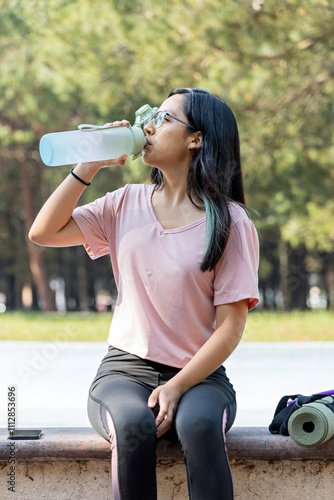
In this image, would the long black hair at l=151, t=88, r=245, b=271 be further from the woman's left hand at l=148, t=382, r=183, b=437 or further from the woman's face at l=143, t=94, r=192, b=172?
the woman's left hand at l=148, t=382, r=183, b=437

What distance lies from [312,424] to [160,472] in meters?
0.52

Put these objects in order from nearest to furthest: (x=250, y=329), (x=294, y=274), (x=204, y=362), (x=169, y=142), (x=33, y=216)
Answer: (x=204, y=362) < (x=169, y=142) < (x=250, y=329) < (x=33, y=216) < (x=294, y=274)

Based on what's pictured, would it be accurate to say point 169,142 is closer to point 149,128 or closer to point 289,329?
point 149,128

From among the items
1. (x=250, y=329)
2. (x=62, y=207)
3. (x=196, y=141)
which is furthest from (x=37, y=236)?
(x=250, y=329)

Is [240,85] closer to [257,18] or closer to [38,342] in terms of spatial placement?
[257,18]

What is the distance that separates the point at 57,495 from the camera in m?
2.31

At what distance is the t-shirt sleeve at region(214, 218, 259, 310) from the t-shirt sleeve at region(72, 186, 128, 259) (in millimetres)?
447

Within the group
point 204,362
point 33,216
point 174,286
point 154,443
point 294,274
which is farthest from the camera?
point 294,274

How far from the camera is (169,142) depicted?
2.42 metres

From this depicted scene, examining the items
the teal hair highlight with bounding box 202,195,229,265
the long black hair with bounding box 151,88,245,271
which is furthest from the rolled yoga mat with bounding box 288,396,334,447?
the long black hair with bounding box 151,88,245,271

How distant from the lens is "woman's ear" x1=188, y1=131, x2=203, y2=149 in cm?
245

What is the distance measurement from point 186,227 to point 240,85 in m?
8.24

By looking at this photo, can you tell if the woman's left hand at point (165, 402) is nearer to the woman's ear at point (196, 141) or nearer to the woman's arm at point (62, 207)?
the woman's arm at point (62, 207)

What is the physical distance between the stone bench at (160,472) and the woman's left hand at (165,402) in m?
0.21
